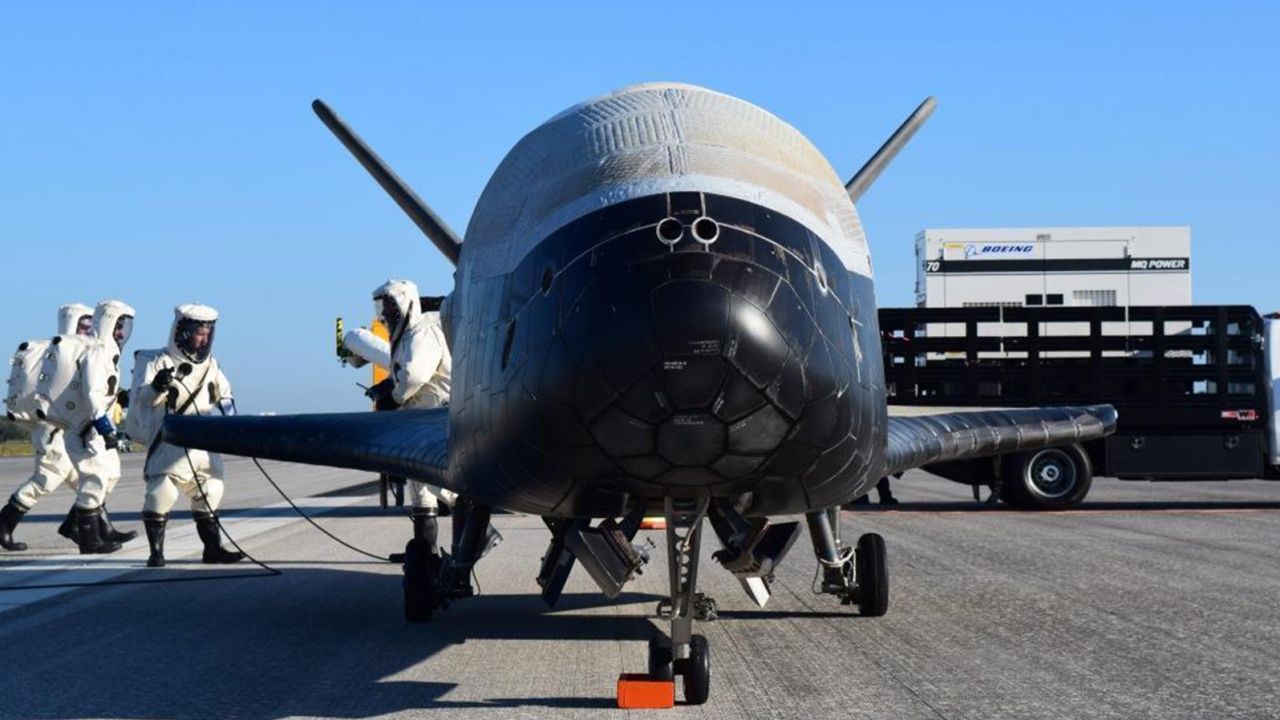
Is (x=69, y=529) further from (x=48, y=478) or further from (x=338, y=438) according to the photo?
(x=338, y=438)

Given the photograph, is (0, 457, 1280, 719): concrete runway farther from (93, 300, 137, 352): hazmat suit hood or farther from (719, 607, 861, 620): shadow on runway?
(93, 300, 137, 352): hazmat suit hood

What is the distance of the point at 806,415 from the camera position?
19.9 feet

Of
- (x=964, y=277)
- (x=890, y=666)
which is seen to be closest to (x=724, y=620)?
(x=890, y=666)

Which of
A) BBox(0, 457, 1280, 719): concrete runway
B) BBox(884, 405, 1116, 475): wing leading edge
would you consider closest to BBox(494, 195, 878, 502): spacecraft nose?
BBox(0, 457, 1280, 719): concrete runway

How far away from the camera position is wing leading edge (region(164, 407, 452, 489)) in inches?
367

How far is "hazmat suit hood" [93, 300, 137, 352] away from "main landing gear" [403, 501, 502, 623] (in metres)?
7.89

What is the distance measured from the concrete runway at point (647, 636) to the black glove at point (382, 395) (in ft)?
5.18

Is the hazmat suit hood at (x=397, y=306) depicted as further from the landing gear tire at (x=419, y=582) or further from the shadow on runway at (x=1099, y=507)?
the shadow on runway at (x=1099, y=507)

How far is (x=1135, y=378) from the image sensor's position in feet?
75.8

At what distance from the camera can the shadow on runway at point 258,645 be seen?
7.10m

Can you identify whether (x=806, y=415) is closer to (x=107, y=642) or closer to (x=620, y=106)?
(x=620, y=106)

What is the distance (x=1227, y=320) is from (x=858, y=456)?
1838cm

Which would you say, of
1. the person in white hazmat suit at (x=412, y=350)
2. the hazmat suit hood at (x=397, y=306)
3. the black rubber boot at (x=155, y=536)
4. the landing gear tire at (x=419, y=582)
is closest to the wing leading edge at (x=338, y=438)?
the landing gear tire at (x=419, y=582)

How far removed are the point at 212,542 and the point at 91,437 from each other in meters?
2.08
